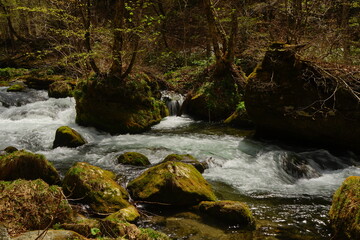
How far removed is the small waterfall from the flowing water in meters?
1.07

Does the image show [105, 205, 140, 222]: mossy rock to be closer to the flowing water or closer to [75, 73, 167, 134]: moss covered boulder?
the flowing water

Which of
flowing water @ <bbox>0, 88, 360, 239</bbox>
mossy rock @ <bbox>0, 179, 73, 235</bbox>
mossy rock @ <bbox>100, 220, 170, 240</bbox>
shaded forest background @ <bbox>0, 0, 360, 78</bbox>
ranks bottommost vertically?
flowing water @ <bbox>0, 88, 360, 239</bbox>

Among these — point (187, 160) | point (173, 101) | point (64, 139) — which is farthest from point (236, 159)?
point (173, 101)

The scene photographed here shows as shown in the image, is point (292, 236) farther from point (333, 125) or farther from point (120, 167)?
point (333, 125)

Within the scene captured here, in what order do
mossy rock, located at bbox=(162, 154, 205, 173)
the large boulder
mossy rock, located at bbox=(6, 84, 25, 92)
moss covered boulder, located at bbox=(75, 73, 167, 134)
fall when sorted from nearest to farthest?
1. mossy rock, located at bbox=(162, 154, 205, 173)
2. the large boulder
3. moss covered boulder, located at bbox=(75, 73, 167, 134)
4. mossy rock, located at bbox=(6, 84, 25, 92)

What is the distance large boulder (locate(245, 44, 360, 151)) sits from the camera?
8.55 metres

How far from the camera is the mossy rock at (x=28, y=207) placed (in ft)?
12.1

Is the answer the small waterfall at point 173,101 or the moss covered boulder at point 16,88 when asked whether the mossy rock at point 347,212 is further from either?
the moss covered boulder at point 16,88

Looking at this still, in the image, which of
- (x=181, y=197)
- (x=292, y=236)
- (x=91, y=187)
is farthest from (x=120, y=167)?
(x=292, y=236)

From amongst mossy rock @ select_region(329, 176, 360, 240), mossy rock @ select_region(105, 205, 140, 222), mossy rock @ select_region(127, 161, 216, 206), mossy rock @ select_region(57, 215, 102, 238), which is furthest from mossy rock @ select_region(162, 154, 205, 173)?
mossy rock @ select_region(57, 215, 102, 238)

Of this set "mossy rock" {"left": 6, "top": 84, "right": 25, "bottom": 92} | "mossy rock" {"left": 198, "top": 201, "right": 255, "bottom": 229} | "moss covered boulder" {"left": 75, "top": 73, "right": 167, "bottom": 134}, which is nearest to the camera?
"mossy rock" {"left": 198, "top": 201, "right": 255, "bottom": 229}

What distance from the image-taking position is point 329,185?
23.5 feet

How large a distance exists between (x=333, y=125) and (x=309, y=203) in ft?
12.3

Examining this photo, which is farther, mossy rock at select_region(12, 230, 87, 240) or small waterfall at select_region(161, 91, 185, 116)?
small waterfall at select_region(161, 91, 185, 116)
